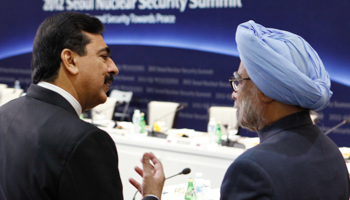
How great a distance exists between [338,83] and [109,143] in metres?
4.95

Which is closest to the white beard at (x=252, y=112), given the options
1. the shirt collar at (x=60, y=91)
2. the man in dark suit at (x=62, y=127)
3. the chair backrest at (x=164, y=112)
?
the man in dark suit at (x=62, y=127)

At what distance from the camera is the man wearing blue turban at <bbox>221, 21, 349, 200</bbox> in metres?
1.02

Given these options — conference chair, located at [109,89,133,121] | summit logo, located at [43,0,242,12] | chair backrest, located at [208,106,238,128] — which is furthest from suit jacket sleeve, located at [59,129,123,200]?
conference chair, located at [109,89,133,121]

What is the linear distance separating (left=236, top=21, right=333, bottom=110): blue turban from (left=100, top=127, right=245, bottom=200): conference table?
7.02 ft

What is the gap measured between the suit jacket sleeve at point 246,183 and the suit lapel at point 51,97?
521 mm

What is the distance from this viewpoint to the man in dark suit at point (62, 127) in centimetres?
99

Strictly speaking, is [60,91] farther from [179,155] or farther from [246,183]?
[179,155]

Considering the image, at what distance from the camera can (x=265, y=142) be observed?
112 centimetres

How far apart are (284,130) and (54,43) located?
30.9 inches

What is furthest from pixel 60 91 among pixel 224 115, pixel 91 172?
pixel 224 115

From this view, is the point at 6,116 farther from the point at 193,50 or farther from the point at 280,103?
the point at 193,50

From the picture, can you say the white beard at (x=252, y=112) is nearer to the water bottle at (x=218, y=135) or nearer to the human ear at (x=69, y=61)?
the human ear at (x=69, y=61)

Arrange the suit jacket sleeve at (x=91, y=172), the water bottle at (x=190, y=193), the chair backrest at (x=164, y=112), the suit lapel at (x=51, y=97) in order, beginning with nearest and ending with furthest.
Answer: the suit jacket sleeve at (x=91, y=172), the suit lapel at (x=51, y=97), the water bottle at (x=190, y=193), the chair backrest at (x=164, y=112)

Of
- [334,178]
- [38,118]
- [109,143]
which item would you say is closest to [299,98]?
[334,178]
